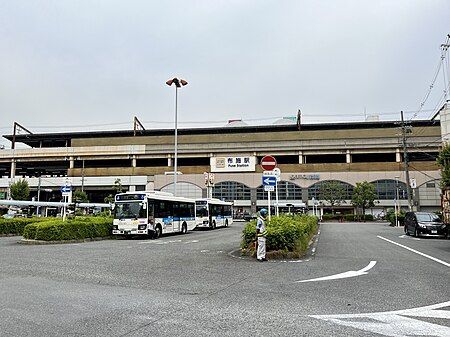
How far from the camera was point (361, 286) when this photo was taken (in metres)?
8.06

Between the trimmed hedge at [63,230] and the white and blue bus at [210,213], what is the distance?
11.1 m

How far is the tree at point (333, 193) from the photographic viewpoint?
196 ft

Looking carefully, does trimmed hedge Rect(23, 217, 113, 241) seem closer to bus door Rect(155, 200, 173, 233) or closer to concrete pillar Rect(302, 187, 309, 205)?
bus door Rect(155, 200, 173, 233)

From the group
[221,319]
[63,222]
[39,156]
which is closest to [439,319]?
[221,319]

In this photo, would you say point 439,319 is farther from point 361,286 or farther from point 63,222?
point 63,222

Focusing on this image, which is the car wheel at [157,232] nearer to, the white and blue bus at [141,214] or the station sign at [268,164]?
the white and blue bus at [141,214]

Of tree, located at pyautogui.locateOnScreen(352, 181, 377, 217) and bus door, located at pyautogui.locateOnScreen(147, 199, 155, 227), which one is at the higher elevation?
tree, located at pyautogui.locateOnScreen(352, 181, 377, 217)

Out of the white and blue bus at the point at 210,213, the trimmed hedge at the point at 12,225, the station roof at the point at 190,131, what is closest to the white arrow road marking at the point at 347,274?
the trimmed hedge at the point at 12,225

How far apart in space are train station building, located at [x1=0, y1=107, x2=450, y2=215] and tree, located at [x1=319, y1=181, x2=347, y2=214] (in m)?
1.39

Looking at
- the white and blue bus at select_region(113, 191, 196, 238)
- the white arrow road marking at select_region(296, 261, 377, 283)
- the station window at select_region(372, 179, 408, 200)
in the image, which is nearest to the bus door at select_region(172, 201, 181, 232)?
the white and blue bus at select_region(113, 191, 196, 238)

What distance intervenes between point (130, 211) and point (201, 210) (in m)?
11.9

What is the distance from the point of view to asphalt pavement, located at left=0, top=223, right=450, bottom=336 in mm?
5205

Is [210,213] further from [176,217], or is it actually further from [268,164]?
[268,164]

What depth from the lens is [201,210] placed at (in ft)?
108
